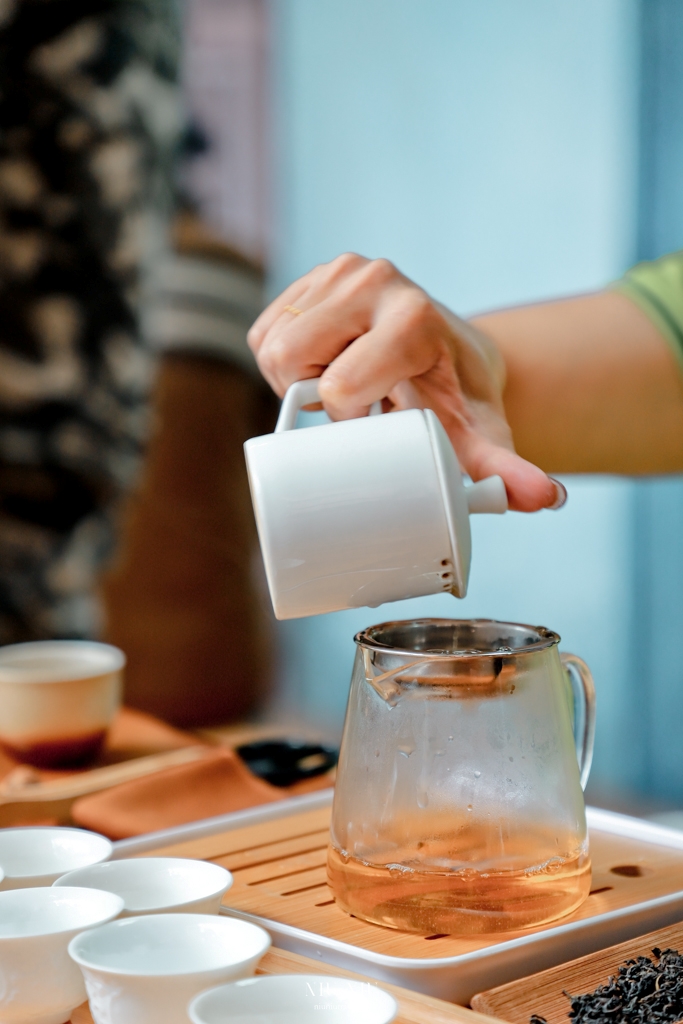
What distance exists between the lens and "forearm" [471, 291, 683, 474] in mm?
928

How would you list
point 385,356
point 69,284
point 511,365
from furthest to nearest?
point 69,284
point 511,365
point 385,356

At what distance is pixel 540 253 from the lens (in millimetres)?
1776

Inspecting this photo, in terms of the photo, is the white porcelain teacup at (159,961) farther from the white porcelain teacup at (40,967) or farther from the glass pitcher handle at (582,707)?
the glass pitcher handle at (582,707)

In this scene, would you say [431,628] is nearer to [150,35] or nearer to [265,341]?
[265,341]

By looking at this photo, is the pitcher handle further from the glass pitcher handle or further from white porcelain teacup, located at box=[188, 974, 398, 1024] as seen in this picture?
white porcelain teacup, located at box=[188, 974, 398, 1024]

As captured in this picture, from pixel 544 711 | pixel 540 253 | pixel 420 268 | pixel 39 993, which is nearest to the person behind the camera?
pixel 39 993

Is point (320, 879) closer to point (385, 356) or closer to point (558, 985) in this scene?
point (558, 985)

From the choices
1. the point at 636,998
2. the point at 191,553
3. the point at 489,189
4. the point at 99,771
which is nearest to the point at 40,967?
the point at 636,998

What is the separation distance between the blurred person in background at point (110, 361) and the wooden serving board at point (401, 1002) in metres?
1.07

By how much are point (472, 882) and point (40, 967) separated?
0.69 feet

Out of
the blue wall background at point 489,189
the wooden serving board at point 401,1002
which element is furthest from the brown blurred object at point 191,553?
the wooden serving board at point 401,1002

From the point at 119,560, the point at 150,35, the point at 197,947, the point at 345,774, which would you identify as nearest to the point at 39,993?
the point at 197,947

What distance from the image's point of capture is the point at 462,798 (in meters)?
0.56

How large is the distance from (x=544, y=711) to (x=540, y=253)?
4.30 ft
